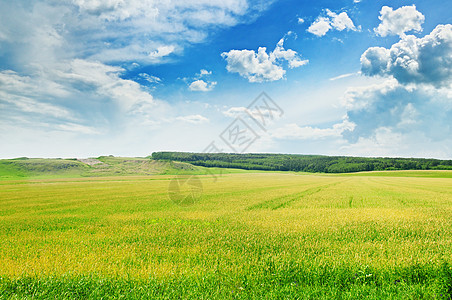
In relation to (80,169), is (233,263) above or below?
above

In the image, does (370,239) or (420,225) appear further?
(420,225)

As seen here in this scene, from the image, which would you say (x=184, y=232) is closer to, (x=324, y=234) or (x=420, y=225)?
(x=324, y=234)

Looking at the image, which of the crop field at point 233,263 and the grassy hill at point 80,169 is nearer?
the crop field at point 233,263

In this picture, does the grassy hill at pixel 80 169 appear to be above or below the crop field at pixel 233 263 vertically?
below

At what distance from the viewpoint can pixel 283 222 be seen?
12273mm

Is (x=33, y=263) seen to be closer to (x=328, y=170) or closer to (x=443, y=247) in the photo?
(x=443, y=247)

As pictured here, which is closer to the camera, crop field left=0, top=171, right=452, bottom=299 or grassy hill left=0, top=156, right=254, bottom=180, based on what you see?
crop field left=0, top=171, right=452, bottom=299

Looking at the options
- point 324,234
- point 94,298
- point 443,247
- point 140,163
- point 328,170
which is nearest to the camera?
point 94,298

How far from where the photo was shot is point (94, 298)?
16.8ft

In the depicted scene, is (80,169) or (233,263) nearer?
(233,263)

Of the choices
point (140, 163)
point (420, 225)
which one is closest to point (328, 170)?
point (140, 163)

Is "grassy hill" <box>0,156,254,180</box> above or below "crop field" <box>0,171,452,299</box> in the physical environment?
below

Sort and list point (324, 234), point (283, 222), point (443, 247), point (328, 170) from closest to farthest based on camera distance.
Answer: point (443, 247), point (324, 234), point (283, 222), point (328, 170)

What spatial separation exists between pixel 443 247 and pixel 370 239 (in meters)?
2.09
